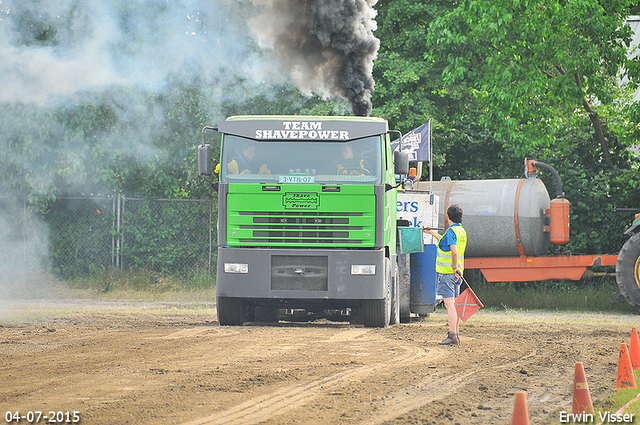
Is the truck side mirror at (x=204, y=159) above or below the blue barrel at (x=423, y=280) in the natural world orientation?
above

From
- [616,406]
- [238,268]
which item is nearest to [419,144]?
[238,268]

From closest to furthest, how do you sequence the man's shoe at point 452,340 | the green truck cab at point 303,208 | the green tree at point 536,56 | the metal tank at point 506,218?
the man's shoe at point 452,340
the green truck cab at point 303,208
the metal tank at point 506,218
the green tree at point 536,56

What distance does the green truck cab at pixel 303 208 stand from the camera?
11.3 m

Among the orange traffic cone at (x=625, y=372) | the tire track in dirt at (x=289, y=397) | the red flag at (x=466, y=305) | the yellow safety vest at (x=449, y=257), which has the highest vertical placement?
the yellow safety vest at (x=449, y=257)

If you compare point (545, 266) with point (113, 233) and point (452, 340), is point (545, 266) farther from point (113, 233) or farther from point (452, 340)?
point (113, 233)

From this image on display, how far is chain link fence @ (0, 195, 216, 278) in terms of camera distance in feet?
65.8

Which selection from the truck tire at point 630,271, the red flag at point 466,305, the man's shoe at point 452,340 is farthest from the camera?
the truck tire at point 630,271

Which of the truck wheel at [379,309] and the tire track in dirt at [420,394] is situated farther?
the truck wheel at [379,309]

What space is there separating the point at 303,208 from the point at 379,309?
192cm

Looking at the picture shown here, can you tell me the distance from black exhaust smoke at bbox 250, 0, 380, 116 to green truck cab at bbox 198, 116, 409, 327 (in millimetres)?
3919

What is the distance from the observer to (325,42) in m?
15.1

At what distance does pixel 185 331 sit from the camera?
1127 centimetres

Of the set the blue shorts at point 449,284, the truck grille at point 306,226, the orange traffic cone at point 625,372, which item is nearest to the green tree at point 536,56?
the truck grille at point 306,226

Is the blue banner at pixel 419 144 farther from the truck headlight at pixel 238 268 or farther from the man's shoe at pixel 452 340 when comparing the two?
the man's shoe at pixel 452 340
